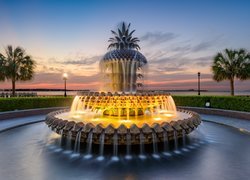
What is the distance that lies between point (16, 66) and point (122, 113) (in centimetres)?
2412

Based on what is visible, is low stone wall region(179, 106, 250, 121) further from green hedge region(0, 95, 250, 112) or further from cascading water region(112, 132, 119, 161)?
cascading water region(112, 132, 119, 161)

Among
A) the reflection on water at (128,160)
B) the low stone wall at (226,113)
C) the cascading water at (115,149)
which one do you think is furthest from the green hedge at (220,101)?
the cascading water at (115,149)

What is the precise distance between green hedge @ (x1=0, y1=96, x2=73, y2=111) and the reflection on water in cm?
921

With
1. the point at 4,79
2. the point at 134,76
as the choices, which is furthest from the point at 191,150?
the point at 4,79

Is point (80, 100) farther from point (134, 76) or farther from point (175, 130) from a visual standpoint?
point (175, 130)

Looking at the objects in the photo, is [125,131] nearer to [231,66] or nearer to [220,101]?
[220,101]

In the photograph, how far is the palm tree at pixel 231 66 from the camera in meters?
27.1

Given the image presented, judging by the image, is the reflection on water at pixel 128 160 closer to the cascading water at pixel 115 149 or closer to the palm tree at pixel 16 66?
the cascading water at pixel 115 149

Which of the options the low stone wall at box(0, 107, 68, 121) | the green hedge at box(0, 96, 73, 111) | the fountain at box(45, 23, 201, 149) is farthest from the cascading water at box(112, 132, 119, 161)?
the green hedge at box(0, 96, 73, 111)

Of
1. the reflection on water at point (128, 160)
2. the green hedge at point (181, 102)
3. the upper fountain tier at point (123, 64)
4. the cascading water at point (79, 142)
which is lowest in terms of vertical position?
the reflection on water at point (128, 160)

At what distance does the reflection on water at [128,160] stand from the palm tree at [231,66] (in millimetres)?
20225

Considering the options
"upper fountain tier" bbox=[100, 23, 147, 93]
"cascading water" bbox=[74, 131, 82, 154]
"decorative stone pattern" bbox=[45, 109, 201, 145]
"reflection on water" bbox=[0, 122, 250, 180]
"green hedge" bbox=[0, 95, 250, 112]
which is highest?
"upper fountain tier" bbox=[100, 23, 147, 93]

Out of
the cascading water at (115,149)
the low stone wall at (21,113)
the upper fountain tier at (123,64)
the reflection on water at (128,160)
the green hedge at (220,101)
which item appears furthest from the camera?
the green hedge at (220,101)

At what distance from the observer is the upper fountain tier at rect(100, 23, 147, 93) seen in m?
9.31
